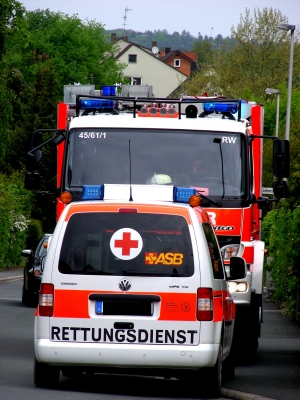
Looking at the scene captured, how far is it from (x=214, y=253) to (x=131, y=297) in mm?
1035

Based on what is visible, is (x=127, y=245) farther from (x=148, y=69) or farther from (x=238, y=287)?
(x=148, y=69)

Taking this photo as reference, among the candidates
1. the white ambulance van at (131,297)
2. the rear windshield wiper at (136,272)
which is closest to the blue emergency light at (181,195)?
the white ambulance van at (131,297)

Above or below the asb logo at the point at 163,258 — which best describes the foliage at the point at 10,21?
above

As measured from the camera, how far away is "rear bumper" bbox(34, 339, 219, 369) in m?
9.33

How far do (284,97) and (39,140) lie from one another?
51051mm

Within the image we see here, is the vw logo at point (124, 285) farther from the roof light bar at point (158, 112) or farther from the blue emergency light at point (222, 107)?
the blue emergency light at point (222, 107)

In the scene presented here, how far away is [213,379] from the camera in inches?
381

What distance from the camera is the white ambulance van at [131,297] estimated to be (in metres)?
9.37

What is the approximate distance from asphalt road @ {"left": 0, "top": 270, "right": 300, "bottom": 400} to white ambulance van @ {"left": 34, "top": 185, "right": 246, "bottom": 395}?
0.44 metres

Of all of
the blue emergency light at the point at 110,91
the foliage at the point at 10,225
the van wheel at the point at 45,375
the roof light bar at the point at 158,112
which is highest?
the blue emergency light at the point at 110,91

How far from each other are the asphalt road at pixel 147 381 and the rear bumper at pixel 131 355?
1.27 ft

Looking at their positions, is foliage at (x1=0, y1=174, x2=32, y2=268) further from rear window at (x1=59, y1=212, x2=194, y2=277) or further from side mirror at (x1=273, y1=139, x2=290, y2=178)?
rear window at (x1=59, y1=212, x2=194, y2=277)

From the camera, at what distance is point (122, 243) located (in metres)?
9.58

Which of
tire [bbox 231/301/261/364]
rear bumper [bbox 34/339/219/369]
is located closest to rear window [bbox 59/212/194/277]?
rear bumper [bbox 34/339/219/369]
